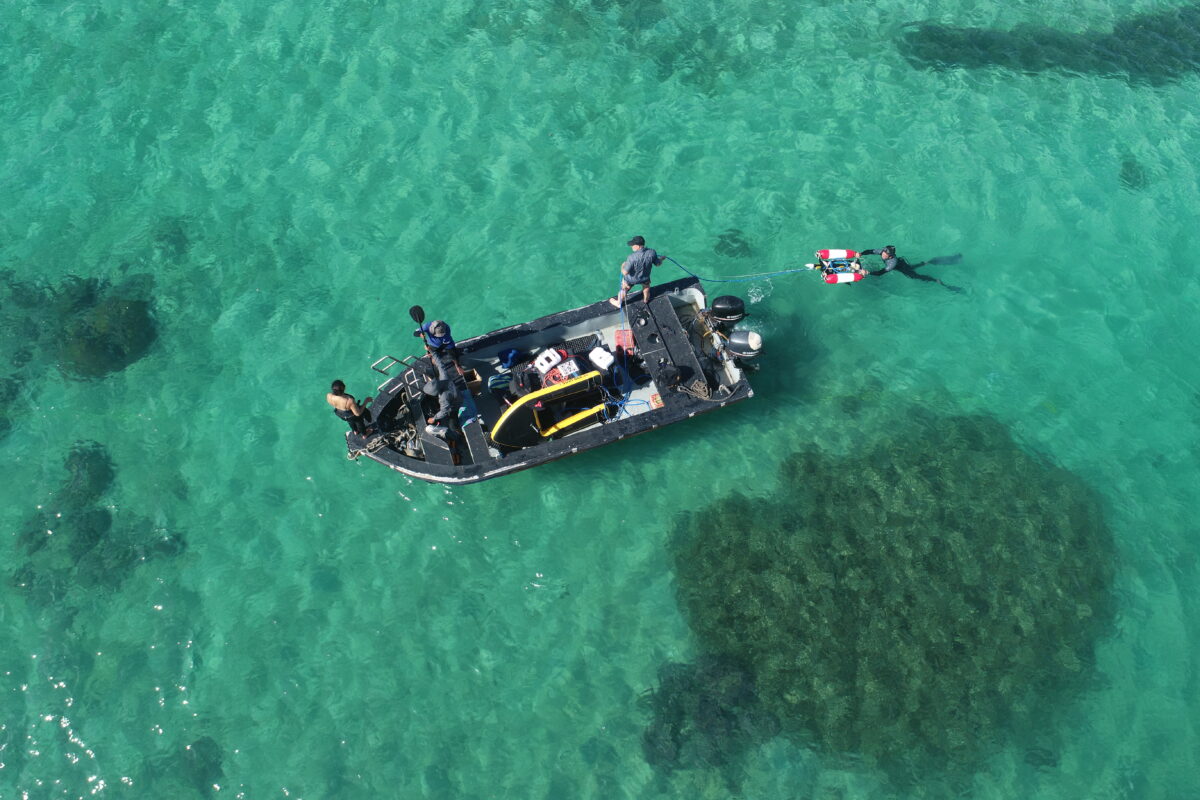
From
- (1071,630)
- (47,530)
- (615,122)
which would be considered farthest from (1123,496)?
(47,530)

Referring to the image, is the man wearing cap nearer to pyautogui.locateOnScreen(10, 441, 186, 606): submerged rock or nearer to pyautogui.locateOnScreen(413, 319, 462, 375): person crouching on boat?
pyautogui.locateOnScreen(413, 319, 462, 375): person crouching on boat

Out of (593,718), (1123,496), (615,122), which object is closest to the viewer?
(593,718)

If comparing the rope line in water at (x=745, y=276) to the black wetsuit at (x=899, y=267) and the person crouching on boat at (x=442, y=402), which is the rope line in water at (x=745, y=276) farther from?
the person crouching on boat at (x=442, y=402)

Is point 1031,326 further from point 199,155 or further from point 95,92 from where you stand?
point 95,92

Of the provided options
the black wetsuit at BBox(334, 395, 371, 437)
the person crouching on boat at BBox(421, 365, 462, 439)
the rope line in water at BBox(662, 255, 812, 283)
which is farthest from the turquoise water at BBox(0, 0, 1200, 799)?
the person crouching on boat at BBox(421, 365, 462, 439)

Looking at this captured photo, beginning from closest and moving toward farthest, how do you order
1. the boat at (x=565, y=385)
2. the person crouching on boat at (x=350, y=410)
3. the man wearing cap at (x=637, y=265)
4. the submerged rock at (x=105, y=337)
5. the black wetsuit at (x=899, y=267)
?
the person crouching on boat at (x=350, y=410), the boat at (x=565, y=385), the man wearing cap at (x=637, y=265), the submerged rock at (x=105, y=337), the black wetsuit at (x=899, y=267)

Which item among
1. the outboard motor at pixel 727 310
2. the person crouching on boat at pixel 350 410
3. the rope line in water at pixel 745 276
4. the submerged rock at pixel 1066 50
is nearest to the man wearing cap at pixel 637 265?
the outboard motor at pixel 727 310
